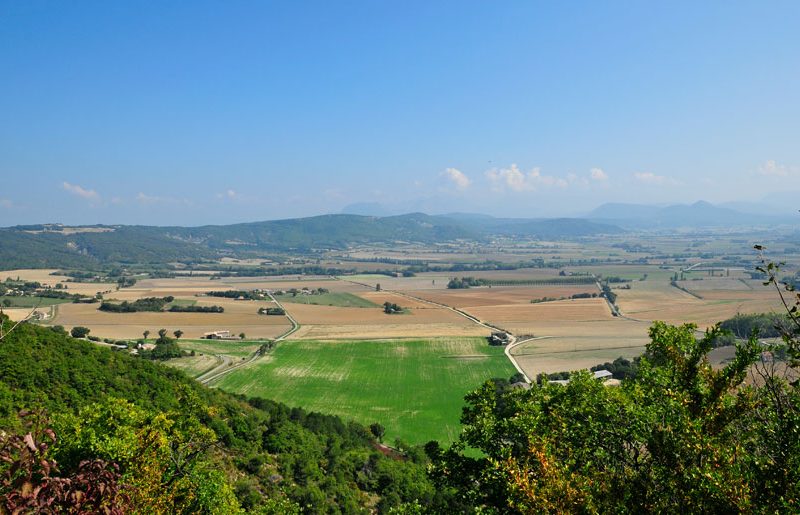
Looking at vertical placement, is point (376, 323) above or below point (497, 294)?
below

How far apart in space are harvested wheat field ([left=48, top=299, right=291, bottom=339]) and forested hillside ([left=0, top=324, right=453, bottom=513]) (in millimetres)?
43654

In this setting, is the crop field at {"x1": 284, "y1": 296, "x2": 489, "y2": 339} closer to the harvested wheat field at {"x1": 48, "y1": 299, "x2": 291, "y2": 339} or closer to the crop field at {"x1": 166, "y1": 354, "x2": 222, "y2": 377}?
the harvested wheat field at {"x1": 48, "y1": 299, "x2": 291, "y2": 339}

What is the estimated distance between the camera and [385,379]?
2308 inches

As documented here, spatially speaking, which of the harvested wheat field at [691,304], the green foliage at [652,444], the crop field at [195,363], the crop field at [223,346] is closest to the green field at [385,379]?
the crop field at [223,346]

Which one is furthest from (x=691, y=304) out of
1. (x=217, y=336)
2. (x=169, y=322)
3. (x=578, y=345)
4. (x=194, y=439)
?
(x=194, y=439)

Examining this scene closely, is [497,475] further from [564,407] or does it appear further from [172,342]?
[172,342]

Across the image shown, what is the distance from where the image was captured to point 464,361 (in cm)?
6556

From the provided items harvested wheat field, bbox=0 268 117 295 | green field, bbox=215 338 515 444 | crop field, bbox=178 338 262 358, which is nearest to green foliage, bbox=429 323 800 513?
green field, bbox=215 338 515 444

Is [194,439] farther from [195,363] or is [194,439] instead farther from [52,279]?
[52,279]

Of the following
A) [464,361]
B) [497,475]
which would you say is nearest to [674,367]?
[497,475]

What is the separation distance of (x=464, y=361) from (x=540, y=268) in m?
135

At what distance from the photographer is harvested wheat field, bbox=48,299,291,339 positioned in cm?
8104

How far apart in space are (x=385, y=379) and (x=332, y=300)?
6291 centimetres

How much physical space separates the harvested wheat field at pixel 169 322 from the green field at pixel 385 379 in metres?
14.1
